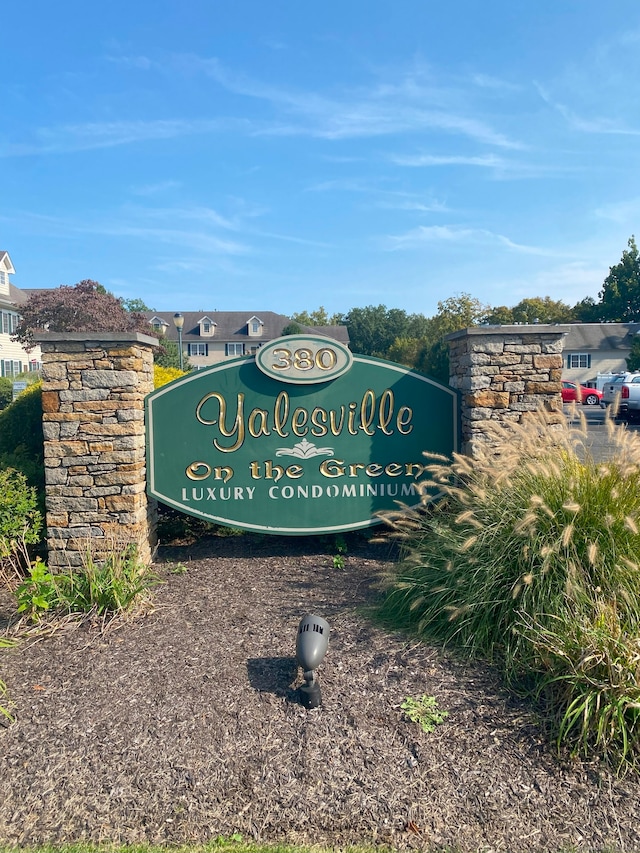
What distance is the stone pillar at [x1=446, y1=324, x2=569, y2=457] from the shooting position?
5.98 metres

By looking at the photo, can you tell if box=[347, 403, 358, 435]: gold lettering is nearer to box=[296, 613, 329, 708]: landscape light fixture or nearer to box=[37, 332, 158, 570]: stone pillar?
box=[37, 332, 158, 570]: stone pillar

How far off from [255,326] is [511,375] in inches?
2244

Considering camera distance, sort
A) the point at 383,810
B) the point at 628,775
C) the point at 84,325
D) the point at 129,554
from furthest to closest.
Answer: the point at 84,325, the point at 129,554, the point at 628,775, the point at 383,810

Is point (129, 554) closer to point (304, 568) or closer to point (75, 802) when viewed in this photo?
point (304, 568)

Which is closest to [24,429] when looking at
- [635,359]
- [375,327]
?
[635,359]

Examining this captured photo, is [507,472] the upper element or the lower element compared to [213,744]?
upper

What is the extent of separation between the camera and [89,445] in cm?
548

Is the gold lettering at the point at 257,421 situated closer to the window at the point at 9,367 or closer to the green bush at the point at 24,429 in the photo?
the green bush at the point at 24,429

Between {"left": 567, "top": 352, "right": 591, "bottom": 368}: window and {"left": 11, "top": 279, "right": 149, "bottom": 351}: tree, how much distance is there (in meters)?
30.3

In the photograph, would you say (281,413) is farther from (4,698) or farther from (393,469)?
(4,698)

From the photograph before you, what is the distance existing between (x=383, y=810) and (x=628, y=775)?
49.0 inches

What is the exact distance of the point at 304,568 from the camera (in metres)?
5.85

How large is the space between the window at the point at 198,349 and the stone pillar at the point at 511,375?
58.1 m

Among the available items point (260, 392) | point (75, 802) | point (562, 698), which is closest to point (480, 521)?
point (562, 698)
